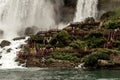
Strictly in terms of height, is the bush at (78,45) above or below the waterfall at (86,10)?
below

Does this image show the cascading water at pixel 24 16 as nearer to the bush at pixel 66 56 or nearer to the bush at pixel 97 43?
the bush at pixel 97 43

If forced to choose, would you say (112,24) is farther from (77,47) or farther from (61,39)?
(77,47)

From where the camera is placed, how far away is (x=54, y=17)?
10938cm

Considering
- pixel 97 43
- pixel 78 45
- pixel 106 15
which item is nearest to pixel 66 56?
pixel 78 45

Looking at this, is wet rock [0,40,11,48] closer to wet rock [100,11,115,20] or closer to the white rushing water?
the white rushing water

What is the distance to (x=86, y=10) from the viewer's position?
3915 inches

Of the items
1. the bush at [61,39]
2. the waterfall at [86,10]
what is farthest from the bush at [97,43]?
the waterfall at [86,10]

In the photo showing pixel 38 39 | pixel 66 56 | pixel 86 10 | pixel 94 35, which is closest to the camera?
pixel 66 56

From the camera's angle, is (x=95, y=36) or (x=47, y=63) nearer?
(x=47, y=63)

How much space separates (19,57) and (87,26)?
16.4 m

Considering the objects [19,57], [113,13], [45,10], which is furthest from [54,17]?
[19,57]

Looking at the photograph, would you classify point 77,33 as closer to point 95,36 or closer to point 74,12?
point 95,36

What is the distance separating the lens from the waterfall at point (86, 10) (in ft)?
325

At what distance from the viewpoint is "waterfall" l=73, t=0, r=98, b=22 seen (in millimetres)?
98938
